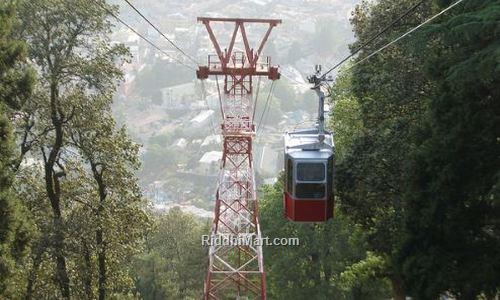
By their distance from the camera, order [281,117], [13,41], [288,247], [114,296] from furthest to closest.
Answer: [281,117] < [288,247] < [114,296] < [13,41]

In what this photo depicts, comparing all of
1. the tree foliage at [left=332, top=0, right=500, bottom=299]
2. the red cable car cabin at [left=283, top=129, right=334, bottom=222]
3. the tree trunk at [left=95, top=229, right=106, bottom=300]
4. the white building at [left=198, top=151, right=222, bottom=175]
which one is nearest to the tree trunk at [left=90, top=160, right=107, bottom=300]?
the tree trunk at [left=95, top=229, right=106, bottom=300]

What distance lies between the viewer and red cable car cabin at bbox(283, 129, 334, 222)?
1118 cm

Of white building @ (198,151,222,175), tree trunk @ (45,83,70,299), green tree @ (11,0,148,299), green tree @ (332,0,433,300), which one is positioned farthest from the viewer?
white building @ (198,151,222,175)

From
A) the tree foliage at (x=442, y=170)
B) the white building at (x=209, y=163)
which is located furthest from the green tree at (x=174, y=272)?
the white building at (x=209, y=163)

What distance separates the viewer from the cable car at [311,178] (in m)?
11.2

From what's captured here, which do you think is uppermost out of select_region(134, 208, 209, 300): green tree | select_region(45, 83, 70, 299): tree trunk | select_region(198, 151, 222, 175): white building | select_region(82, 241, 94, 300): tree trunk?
select_region(198, 151, 222, 175): white building

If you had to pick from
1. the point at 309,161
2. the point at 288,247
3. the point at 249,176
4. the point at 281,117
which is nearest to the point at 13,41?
the point at 309,161

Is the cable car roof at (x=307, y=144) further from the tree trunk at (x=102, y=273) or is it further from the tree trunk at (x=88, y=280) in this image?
the tree trunk at (x=88, y=280)

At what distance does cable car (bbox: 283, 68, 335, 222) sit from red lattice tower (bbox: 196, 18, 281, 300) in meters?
2.98

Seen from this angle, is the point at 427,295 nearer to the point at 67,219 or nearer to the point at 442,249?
the point at 442,249

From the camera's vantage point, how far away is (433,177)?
9.91m

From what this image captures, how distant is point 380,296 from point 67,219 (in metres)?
9.72

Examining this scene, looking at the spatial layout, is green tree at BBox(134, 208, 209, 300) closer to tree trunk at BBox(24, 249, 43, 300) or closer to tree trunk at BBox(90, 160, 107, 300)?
tree trunk at BBox(90, 160, 107, 300)

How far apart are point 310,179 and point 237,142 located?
499cm
